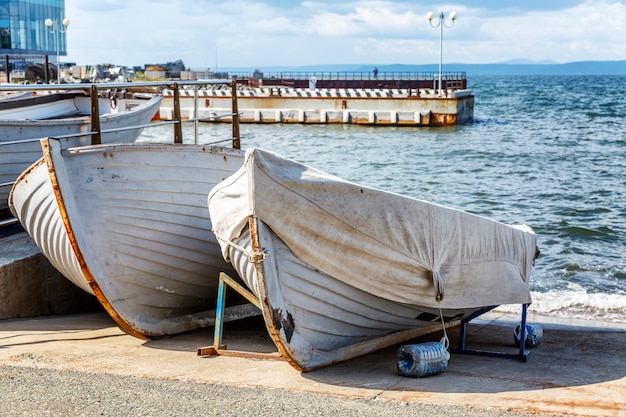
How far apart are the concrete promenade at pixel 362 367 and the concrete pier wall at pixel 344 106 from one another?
39.6 metres

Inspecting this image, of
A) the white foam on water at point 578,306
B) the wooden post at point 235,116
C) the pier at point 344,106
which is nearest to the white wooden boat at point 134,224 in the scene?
the wooden post at point 235,116

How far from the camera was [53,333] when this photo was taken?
784 centimetres

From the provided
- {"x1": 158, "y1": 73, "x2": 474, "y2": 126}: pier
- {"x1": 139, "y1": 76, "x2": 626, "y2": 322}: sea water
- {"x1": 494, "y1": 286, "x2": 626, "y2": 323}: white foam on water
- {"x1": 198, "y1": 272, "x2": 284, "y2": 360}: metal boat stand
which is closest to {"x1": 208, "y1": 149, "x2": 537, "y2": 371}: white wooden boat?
{"x1": 198, "y1": 272, "x2": 284, "y2": 360}: metal boat stand

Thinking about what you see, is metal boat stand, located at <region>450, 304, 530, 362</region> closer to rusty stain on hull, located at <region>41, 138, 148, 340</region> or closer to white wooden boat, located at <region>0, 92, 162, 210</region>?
rusty stain on hull, located at <region>41, 138, 148, 340</region>

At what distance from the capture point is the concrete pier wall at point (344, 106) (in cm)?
4781

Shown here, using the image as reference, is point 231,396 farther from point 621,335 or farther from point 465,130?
point 465,130

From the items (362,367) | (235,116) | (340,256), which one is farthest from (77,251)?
(235,116)

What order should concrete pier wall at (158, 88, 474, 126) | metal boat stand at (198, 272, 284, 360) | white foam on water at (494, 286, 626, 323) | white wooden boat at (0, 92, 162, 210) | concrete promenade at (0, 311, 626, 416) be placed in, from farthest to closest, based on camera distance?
concrete pier wall at (158, 88, 474, 126)
white foam on water at (494, 286, 626, 323)
white wooden boat at (0, 92, 162, 210)
metal boat stand at (198, 272, 284, 360)
concrete promenade at (0, 311, 626, 416)

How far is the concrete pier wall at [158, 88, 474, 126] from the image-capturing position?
157 feet

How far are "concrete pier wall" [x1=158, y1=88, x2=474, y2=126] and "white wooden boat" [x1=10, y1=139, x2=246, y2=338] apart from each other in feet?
130

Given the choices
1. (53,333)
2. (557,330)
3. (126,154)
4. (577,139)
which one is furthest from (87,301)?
(577,139)

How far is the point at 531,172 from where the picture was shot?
1124 inches

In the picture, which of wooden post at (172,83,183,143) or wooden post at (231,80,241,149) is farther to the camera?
wooden post at (231,80,241,149)

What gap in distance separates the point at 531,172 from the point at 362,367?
22458 mm
